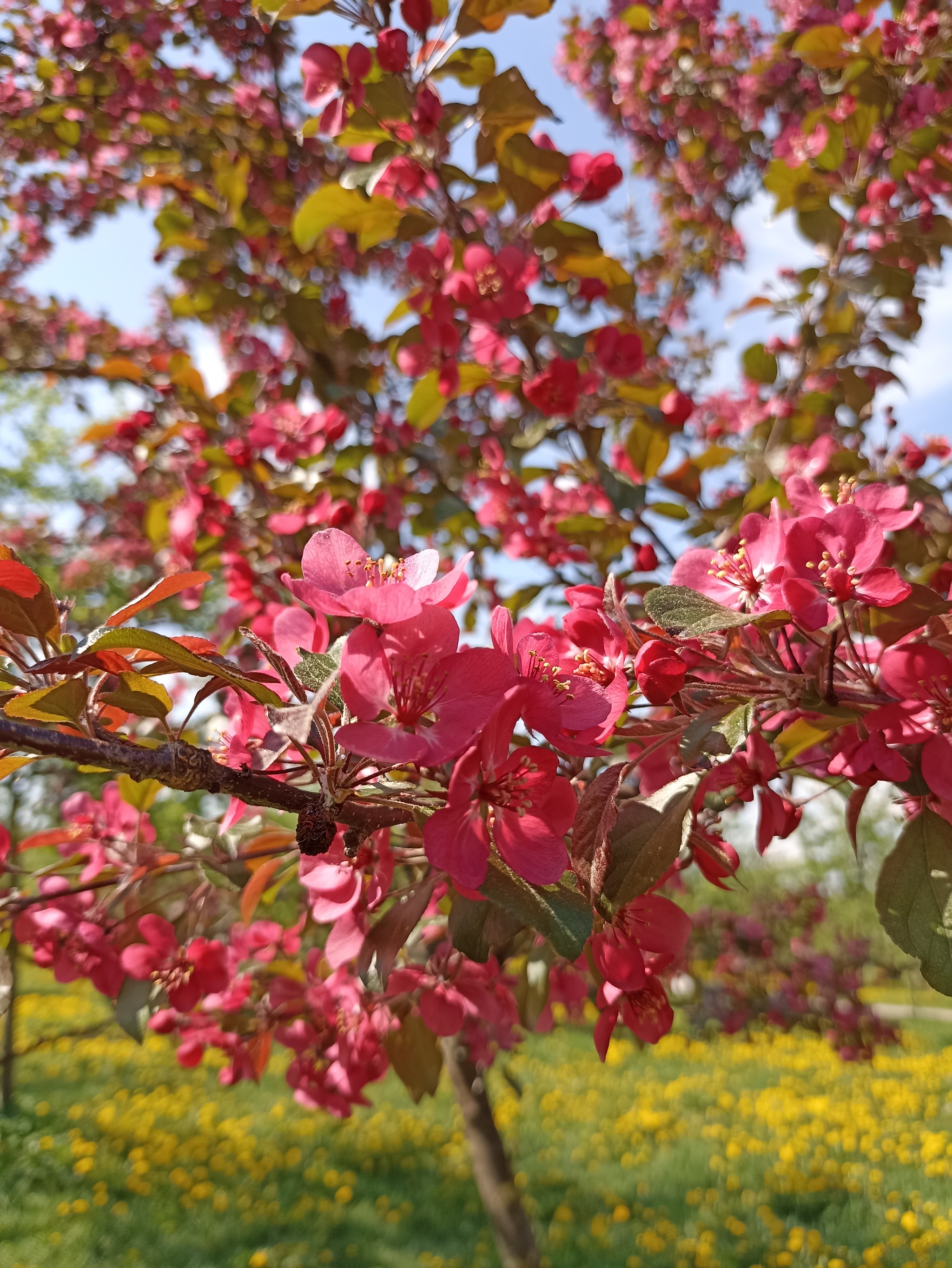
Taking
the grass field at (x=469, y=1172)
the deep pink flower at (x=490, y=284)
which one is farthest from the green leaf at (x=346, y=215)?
the grass field at (x=469, y=1172)

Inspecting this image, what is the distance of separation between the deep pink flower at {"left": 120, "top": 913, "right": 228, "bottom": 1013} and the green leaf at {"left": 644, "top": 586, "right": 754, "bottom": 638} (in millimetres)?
964

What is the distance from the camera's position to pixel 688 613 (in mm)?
684

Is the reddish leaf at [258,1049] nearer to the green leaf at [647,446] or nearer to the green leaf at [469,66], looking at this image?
the green leaf at [647,446]

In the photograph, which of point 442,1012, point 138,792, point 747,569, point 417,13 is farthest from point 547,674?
point 417,13

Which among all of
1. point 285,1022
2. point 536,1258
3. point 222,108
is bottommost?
point 536,1258

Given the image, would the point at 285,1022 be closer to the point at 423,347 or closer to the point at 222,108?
the point at 423,347

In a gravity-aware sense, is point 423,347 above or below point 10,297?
below

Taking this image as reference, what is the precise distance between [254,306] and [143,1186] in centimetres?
436

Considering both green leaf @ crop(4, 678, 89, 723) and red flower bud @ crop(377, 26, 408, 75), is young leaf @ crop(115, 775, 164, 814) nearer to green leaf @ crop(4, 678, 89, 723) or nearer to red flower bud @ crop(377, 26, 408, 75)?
green leaf @ crop(4, 678, 89, 723)

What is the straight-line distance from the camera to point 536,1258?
2.96m

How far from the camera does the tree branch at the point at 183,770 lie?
0.53m

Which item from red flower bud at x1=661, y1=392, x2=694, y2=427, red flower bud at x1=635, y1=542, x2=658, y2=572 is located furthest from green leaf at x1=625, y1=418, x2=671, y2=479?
red flower bud at x1=635, y1=542, x2=658, y2=572

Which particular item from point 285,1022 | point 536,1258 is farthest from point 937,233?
point 536,1258

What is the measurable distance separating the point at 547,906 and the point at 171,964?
0.86m
